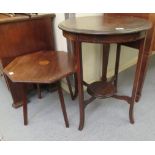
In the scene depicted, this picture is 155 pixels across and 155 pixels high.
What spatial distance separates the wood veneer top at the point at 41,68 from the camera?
113 centimetres

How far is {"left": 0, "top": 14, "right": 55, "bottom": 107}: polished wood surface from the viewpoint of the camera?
1430mm

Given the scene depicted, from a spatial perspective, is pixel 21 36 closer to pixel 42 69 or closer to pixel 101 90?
pixel 42 69

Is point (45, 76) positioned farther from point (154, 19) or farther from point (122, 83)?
point (122, 83)

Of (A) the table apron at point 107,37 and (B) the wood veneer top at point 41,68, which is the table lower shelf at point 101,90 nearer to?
(B) the wood veneer top at point 41,68

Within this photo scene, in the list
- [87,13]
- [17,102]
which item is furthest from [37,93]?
[87,13]

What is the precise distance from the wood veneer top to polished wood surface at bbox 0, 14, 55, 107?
0.13m

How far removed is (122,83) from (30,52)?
41.4 inches

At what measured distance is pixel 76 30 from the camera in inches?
40.3

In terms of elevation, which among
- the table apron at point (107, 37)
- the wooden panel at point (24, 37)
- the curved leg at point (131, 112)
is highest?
the table apron at point (107, 37)

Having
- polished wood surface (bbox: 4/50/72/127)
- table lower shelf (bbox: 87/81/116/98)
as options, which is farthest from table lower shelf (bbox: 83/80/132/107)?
polished wood surface (bbox: 4/50/72/127)

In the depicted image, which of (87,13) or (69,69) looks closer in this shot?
(69,69)

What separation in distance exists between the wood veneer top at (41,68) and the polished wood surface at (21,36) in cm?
13

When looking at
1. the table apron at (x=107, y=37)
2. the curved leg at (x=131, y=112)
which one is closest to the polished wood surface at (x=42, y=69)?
the table apron at (x=107, y=37)

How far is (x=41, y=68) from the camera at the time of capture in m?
1.24
